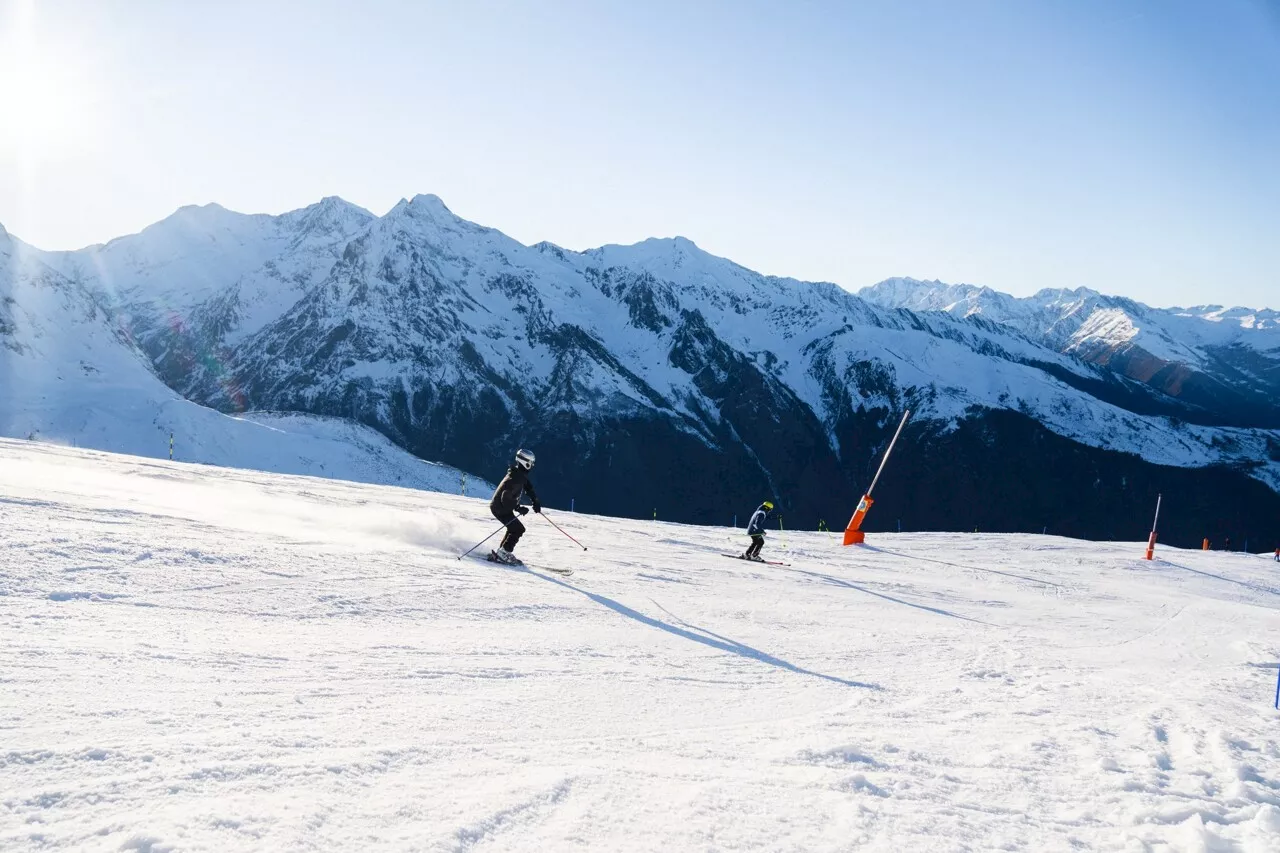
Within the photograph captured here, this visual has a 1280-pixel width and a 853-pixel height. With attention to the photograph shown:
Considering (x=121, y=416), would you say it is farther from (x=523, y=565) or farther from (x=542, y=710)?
(x=542, y=710)

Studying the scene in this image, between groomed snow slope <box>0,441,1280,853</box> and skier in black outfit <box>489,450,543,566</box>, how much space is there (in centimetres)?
120

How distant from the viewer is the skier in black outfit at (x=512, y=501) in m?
12.8

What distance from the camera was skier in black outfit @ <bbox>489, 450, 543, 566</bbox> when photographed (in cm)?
1278

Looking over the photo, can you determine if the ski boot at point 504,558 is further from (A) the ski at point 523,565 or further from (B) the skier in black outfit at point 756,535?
(B) the skier in black outfit at point 756,535

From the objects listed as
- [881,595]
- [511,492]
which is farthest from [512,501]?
[881,595]

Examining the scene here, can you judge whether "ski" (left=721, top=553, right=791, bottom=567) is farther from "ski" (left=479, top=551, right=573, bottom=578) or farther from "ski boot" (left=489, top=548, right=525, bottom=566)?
"ski boot" (left=489, top=548, right=525, bottom=566)

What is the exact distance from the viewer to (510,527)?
12.8 meters

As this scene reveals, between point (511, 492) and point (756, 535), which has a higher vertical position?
point (511, 492)

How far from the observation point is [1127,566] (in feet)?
70.2

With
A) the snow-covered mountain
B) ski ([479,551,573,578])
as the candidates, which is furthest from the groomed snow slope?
the snow-covered mountain

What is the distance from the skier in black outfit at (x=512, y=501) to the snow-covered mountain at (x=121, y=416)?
51.1 meters

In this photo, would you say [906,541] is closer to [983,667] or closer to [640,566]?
[640,566]

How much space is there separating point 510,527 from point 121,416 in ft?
229

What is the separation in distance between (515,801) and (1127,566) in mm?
23118
